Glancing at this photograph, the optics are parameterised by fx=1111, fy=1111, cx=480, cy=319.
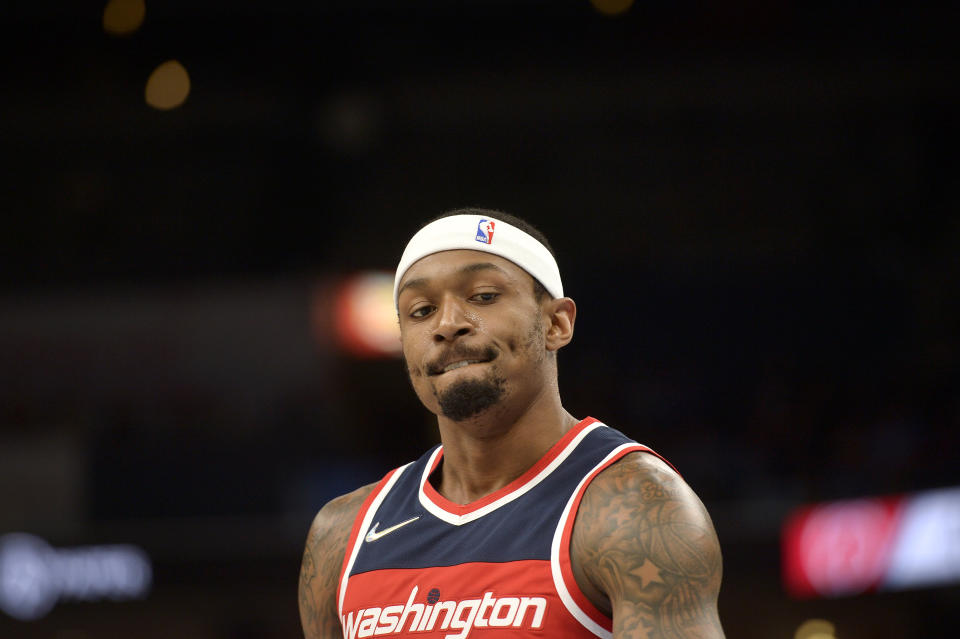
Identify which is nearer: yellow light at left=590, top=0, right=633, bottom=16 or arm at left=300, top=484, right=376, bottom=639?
arm at left=300, top=484, right=376, bottom=639

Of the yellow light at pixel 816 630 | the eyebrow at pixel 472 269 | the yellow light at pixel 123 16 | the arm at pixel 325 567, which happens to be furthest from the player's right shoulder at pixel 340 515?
the yellow light at pixel 123 16

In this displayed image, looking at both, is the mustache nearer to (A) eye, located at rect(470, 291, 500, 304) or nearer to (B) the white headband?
(A) eye, located at rect(470, 291, 500, 304)

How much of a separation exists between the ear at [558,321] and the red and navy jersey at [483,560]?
0.19m

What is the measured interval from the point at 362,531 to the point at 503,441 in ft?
1.34

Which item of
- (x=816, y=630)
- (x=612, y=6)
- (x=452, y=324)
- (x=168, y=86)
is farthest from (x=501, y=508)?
(x=168, y=86)

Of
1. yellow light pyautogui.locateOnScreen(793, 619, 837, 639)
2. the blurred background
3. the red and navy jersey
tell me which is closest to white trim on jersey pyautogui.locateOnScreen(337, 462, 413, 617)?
the red and navy jersey

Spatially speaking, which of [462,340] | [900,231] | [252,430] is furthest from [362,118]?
[462,340]

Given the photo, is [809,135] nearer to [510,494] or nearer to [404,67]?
[404,67]

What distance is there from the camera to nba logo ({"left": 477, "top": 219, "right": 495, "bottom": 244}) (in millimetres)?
2381

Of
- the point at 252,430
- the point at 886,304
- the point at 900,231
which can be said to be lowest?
the point at 252,430

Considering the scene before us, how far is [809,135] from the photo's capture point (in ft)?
30.2

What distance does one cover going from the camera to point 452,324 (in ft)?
7.38

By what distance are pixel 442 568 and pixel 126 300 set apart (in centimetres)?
758

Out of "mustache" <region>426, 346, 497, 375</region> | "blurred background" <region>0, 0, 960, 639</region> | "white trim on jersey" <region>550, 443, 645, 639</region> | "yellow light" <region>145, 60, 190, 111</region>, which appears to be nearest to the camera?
"white trim on jersey" <region>550, 443, 645, 639</region>
